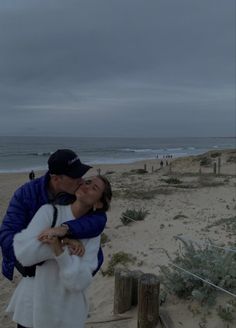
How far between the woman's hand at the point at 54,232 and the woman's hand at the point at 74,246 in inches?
2.0

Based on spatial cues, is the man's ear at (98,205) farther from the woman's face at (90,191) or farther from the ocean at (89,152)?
the ocean at (89,152)

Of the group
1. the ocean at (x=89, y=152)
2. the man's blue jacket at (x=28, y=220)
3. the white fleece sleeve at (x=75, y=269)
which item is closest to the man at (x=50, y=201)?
the man's blue jacket at (x=28, y=220)

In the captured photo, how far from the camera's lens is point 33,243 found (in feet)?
6.66

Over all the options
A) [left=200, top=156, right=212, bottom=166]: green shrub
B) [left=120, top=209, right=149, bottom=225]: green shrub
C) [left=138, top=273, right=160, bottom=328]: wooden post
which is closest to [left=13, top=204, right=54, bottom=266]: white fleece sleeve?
[left=138, top=273, right=160, bottom=328]: wooden post

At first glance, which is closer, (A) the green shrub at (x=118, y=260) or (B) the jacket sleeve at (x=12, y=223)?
(B) the jacket sleeve at (x=12, y=223)

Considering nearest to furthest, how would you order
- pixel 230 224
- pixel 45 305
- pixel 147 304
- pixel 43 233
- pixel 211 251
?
1. pixel 43 233
2. pixel 45 305
3. pixel 147 304
4. pixel 211 251
5. pixel 230 224

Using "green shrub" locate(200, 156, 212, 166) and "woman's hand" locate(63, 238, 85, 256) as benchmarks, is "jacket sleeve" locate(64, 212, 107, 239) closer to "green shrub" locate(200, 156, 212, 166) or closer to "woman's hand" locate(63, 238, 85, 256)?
"woman's hand" locate(63, 238, 85, 256)

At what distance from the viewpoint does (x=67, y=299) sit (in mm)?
2238

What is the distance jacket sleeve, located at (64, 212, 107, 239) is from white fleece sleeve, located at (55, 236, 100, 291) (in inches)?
3.5

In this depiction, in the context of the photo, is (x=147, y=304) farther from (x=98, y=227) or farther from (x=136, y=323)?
(x=98, y=227)

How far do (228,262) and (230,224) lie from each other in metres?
3.93

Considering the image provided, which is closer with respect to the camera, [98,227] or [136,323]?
[98,227]

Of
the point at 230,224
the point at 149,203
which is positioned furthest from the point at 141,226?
the point at 149,203

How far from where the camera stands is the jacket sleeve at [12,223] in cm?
215
